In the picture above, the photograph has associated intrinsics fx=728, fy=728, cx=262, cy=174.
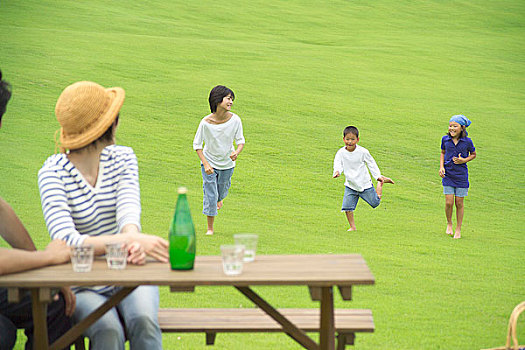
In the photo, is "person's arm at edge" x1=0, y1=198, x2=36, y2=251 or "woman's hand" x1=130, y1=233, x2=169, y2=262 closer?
"woman's hand" x1=130, y1=233, x2=169, y2=262

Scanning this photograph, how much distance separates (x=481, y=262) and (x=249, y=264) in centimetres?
585

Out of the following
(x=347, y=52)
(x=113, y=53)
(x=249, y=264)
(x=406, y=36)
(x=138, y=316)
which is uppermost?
(x=406, y=36)

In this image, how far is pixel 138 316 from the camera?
3.59 meters

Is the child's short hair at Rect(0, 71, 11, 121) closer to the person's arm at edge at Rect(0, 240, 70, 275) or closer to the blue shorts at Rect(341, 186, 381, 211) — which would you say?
the person's arm at edge at Rect(0, 240, 70, 275)

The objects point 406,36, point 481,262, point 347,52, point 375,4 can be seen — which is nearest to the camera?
point 481,262

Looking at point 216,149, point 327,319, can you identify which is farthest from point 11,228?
point 216,149

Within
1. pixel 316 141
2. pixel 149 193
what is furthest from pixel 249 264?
pixel 316 141

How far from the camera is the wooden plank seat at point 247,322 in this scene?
13.1 feet

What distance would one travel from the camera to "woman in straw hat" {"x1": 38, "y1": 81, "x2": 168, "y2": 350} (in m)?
3.56

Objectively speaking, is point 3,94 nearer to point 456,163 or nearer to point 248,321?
point 248,321

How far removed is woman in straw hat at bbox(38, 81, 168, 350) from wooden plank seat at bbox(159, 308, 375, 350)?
33 centimetres

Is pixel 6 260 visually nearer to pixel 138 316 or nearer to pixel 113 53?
pixel 138 316

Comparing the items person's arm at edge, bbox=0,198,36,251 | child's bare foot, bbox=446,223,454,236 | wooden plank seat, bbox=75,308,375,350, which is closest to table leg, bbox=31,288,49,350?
person's arm at edge, bbox=0,198,36,251

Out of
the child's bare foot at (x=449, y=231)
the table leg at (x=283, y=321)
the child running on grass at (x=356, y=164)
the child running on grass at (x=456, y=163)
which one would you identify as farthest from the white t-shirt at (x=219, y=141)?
the table leg at (x=283, y=321)
